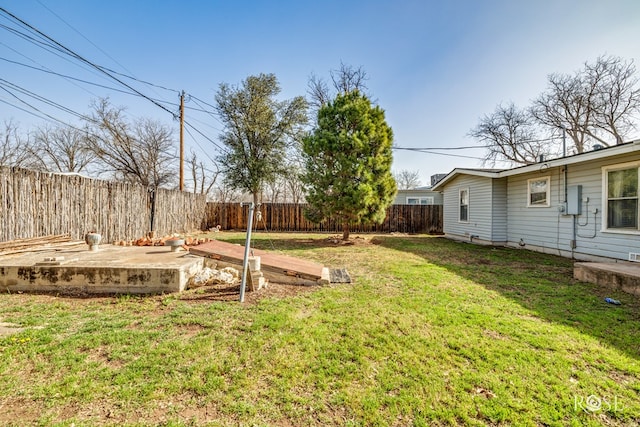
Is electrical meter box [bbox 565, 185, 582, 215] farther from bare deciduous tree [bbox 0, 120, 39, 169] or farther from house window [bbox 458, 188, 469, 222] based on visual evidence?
bare deciduous tree [bbox 0, 120, 39, 169]

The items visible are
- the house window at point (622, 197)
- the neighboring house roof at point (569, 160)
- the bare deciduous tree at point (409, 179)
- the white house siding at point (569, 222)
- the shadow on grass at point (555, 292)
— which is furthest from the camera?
the bare deciduous tree at point (409, 179)

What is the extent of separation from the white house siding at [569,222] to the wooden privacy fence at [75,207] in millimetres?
12424

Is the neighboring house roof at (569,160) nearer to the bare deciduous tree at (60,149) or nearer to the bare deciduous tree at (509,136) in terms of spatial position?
the bare deciduous tree at (509,136)

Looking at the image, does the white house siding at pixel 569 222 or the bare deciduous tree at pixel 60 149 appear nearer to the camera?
the white house siding at pixel 569 222

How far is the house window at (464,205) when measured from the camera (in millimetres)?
11219

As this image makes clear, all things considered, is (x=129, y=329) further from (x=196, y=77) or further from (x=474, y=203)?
(x=196, y=77)

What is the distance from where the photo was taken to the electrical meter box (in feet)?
22.6

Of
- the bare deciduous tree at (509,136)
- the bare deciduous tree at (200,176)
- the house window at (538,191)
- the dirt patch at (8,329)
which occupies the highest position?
the bare deciduous tree at (509,136)

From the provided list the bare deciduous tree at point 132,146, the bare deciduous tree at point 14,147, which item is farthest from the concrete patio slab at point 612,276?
the bare deciduous tree at point 14,147

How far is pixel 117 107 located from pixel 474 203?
2139cm

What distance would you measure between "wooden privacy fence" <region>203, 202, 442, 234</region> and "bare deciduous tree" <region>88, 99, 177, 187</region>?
7.72 m

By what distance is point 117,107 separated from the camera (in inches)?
683

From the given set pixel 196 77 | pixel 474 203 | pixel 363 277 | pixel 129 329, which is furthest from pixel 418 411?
pixel 196 77

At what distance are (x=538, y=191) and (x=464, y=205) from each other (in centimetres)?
317
